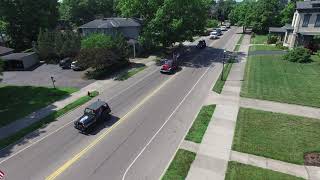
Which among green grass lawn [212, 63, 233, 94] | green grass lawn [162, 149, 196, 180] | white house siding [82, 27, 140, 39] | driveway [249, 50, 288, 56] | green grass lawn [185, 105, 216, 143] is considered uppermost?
white house siding [82, 27, 140, 39]

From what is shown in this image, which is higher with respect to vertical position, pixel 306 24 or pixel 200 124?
pixel 306 24

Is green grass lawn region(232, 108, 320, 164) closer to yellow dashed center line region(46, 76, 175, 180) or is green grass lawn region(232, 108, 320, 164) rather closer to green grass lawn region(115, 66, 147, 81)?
yellow dashed center line region(46, 76, 175, 180)

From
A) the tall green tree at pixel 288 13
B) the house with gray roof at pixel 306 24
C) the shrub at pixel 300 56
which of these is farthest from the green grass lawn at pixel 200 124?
the tall green tree at pixel 288 13

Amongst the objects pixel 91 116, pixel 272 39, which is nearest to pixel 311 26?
pixel 272 39

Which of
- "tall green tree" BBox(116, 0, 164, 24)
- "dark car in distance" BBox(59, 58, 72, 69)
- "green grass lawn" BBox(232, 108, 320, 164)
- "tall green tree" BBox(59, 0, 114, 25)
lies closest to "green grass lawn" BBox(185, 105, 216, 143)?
"green grass lawn" BBox(232, 108, 320, 164)

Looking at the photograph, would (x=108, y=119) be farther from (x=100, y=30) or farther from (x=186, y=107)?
(x=100, y=30)

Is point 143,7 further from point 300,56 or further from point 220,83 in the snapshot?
point 300,56
